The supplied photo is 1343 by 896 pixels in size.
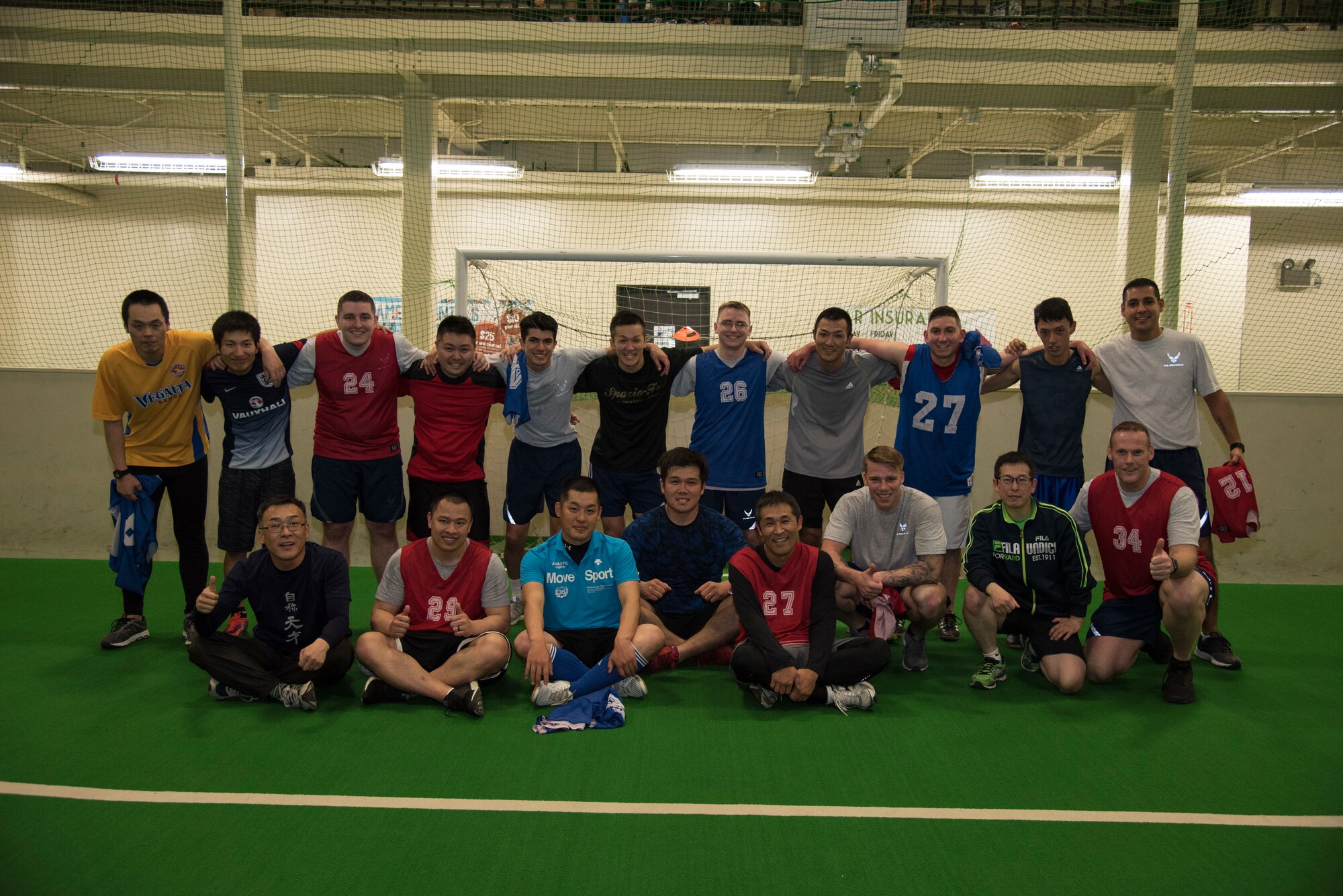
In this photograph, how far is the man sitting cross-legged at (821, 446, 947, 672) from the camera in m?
4.30

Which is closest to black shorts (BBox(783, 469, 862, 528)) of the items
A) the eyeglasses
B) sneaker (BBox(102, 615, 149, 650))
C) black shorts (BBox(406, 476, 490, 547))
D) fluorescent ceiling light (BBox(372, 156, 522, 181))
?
black shorts (BBox(406, 476, 490, 547))

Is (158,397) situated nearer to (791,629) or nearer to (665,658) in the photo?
(665,658)

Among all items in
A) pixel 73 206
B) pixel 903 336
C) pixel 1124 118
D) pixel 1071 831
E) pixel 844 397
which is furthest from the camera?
pixel 73 206

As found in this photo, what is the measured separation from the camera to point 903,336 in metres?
9.48

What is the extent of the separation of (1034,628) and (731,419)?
1.92 meters

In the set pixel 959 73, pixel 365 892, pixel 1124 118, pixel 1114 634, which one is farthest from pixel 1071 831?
pixel 1124 118

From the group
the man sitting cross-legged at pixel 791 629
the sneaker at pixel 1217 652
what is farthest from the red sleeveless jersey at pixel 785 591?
the sneaker at pixel 1217 652

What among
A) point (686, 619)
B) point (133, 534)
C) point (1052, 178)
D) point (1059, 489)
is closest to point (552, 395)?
point (686, 619)

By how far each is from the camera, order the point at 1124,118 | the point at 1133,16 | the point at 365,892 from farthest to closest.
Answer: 1. the point at 1124,118
2. the point at 1133,16
3. the point at 365,892

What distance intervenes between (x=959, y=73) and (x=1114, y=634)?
6802 mm

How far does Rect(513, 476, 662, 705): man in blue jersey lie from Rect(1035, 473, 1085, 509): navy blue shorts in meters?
2.36

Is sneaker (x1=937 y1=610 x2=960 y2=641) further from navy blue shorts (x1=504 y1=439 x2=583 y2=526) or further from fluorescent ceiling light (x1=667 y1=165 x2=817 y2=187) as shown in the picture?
fluorescent ceiling light (x1=667 y1=165 x2=817 y2=187)

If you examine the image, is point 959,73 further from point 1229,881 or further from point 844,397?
point 1229,881

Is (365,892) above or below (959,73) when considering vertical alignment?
below
